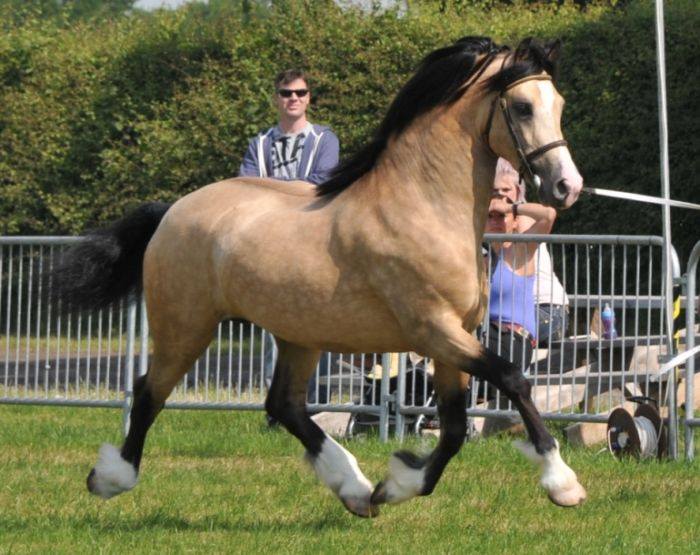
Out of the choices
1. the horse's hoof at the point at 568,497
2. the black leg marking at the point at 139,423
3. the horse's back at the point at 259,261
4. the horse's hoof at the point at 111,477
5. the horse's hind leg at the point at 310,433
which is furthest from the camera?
the black leg marking at the point at 139,423

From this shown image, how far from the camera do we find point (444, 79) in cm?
658

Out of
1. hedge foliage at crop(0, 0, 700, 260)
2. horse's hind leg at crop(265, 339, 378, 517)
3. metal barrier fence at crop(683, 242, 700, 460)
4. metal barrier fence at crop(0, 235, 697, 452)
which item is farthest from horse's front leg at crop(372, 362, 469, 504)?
hedge foliage at crop(0, 0, 700, 260)

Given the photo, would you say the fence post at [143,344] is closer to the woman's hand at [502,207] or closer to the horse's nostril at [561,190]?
the woman's hand at [502,207]

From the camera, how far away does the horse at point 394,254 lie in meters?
6.32

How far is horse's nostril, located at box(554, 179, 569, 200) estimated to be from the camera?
6.13m

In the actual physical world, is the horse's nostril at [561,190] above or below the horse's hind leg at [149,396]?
above

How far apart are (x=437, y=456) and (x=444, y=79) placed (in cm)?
162

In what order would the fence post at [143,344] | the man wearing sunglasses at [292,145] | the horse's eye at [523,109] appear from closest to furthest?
the horse's eye at [523,109] < the man wearing sunglasses at [292,145] < the fence post at [143,344]

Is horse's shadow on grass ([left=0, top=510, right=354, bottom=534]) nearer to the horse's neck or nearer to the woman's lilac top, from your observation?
the horse's neck

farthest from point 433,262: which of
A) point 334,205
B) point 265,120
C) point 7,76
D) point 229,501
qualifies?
point 7,76

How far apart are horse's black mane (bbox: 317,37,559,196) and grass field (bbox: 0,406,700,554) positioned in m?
1.54

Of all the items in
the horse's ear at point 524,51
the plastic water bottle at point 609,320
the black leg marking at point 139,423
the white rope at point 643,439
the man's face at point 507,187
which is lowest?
the white rope at point 643,439

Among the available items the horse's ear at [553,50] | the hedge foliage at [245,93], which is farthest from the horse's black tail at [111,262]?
the hedge foliage at [245,93]

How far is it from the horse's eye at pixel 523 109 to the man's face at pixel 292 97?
359 centimetres
